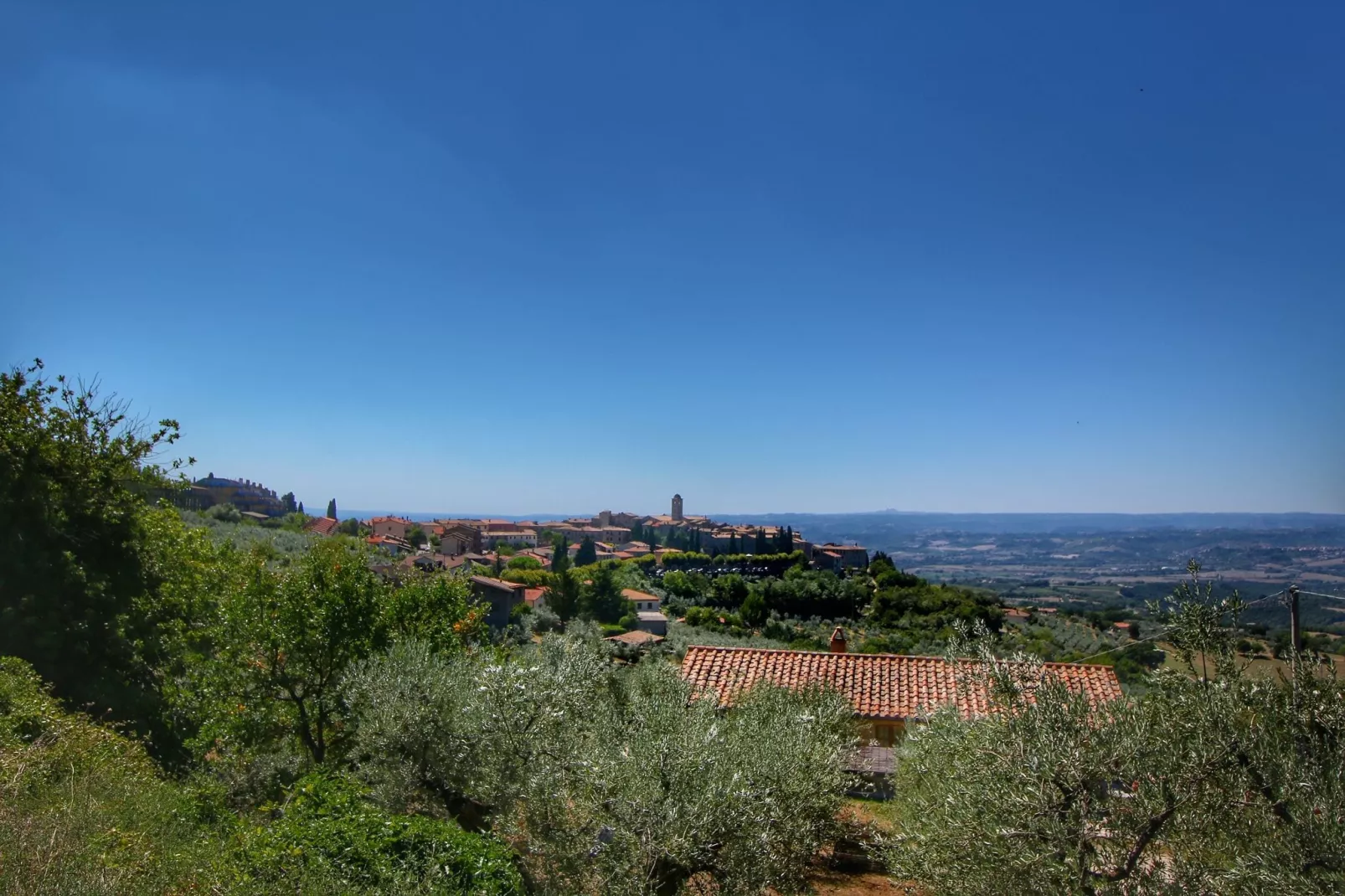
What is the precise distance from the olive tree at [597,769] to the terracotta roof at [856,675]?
18.3 ft

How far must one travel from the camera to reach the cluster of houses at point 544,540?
84625 millimetres

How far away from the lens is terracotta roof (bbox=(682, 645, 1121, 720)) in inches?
656

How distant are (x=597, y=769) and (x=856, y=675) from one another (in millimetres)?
12112

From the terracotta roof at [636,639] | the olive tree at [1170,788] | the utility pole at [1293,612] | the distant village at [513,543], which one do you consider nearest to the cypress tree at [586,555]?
the distant village at [513,543]

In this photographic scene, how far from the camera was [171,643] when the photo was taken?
48.8ft

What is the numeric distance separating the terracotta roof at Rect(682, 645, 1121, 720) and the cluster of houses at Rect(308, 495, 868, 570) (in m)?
46.6

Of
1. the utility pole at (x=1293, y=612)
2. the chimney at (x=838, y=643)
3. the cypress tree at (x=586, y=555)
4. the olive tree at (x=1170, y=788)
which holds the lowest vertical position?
the cypress tree at (x=586, y=555)

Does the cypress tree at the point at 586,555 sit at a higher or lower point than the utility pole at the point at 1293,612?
lower

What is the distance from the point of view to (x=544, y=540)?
132625mm

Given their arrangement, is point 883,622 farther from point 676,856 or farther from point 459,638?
point 676,856

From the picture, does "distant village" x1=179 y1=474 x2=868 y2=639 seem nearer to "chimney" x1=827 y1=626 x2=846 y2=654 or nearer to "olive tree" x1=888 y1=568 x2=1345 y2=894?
"chimney" x1=827 y1=626 x2=846 y2=654

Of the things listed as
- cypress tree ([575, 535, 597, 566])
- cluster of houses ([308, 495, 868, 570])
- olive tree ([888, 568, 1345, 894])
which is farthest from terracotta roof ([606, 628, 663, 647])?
cypress tree ([575, 535, 597, 566])

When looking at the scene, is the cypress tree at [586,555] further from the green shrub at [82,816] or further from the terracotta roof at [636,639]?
the green shrub at [82,816]

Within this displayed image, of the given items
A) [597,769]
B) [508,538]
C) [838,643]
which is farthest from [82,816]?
[508,538]
